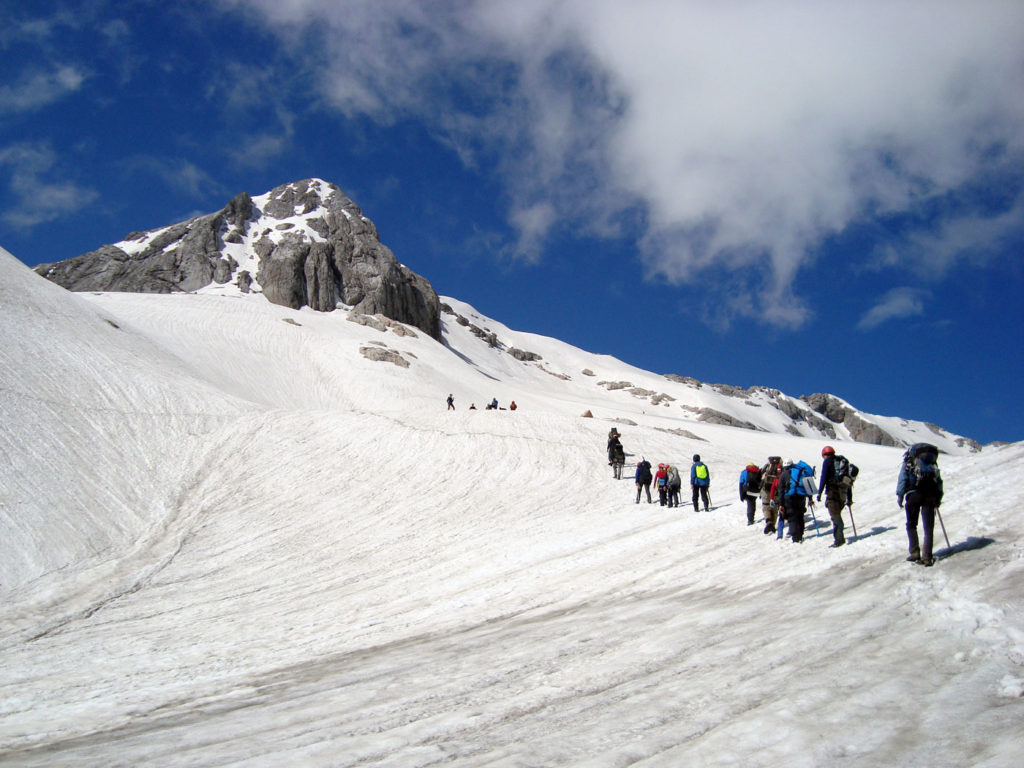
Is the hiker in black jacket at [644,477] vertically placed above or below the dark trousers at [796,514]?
above

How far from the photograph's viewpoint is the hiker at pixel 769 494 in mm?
14058

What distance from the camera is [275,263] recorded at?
107 meters

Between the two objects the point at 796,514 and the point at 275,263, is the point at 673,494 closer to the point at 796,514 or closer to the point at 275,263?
the point at 796,514

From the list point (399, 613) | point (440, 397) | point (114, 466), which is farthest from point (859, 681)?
point (440, 397)

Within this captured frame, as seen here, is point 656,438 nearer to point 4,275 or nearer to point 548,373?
point 4,275

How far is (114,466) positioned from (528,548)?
18326 mm

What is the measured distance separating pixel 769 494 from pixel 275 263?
106 m

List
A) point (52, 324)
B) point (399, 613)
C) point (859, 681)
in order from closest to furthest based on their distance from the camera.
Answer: point (859, 681)
point (399, 613)
point (52, 324)

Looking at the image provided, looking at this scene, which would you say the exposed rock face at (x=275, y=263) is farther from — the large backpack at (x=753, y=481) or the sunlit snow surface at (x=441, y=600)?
the large backpack at (x=753, y=481)

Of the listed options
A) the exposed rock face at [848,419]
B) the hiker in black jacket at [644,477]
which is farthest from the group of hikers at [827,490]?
the exposed rock face at [848,419]

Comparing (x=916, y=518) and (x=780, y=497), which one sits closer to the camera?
(x=916, y=518)

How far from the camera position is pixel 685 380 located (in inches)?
6107

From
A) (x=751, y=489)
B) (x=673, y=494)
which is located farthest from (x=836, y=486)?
(x=673, y=494)

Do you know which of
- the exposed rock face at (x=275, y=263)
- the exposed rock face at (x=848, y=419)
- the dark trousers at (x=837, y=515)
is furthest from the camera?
the exposed rock face at (x=848, y=419)
